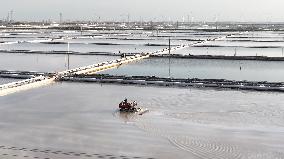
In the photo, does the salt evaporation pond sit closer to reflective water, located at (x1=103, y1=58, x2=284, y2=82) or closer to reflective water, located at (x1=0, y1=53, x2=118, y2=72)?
reflective water, located at (x1=103, y1=58, x2=284, y2=82)

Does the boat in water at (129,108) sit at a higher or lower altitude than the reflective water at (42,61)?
lower

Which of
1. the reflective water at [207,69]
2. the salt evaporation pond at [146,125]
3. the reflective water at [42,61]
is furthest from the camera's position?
the reflective water at [42,61]

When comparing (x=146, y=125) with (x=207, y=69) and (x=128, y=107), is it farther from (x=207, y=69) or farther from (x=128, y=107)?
(x=207, y=69)

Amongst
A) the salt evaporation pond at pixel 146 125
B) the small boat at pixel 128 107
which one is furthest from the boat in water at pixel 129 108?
the salt evaporation pond at pixel 146 125

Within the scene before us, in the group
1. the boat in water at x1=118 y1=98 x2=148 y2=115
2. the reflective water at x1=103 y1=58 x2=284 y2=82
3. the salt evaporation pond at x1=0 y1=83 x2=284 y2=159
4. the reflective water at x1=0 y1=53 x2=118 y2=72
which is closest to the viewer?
the salt evaporation pond at x1=0 y1=83 x2=284 y2=159

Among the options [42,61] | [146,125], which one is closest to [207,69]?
[42,61]

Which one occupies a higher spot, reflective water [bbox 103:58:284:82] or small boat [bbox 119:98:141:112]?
reflective water [bbox 103:58:284:82]

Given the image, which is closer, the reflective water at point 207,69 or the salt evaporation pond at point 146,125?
the salt evaporation pond at point 146,125

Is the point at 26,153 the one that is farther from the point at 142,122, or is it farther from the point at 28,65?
the point at 28,65

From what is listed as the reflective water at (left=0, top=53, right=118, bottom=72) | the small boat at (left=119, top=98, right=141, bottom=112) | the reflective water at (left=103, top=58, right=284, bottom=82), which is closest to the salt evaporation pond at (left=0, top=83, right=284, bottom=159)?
the small boat at (left=119, top=98, right=141, bottom=112)

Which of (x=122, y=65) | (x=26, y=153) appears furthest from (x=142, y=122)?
(x=122, y=65)

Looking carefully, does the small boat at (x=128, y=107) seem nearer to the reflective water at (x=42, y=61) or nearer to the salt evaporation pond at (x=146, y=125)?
the salt evaporation pond at (x=146, y=125)
